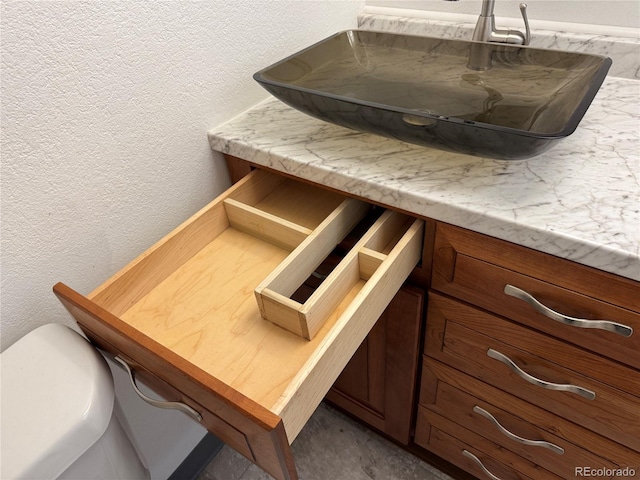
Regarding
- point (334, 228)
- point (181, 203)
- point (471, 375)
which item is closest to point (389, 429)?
point (471, 375)

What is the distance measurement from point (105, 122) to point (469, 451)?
101cm

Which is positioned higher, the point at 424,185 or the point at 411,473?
the point at 424,185

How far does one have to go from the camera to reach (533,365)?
0.80 metres

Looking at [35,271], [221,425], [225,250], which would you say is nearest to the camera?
[221,425]

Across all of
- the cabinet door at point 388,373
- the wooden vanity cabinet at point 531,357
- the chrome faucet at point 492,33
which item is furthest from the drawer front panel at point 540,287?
the chrome faucet at point 492,33

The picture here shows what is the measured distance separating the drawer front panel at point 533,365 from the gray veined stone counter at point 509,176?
189mm

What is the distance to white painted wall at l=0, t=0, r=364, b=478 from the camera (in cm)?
65

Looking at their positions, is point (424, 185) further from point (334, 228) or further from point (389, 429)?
point (389, 429)

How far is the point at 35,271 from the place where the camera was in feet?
2.41

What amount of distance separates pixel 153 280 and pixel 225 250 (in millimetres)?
144

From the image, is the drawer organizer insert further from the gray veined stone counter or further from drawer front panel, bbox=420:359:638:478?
drawer front panel, bbox=420:359:638:478

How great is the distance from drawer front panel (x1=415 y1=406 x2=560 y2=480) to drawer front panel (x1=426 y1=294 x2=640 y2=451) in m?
0.20

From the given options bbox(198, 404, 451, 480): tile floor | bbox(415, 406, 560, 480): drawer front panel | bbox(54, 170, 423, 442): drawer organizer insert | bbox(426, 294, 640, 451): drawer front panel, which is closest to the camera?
bbox(54, 170, 423, 442): drawer organizer insert

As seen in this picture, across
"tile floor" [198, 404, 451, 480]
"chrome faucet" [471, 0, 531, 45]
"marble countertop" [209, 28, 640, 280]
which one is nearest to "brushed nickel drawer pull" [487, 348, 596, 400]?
"marble countertop" [209, 28, 640, 280]
